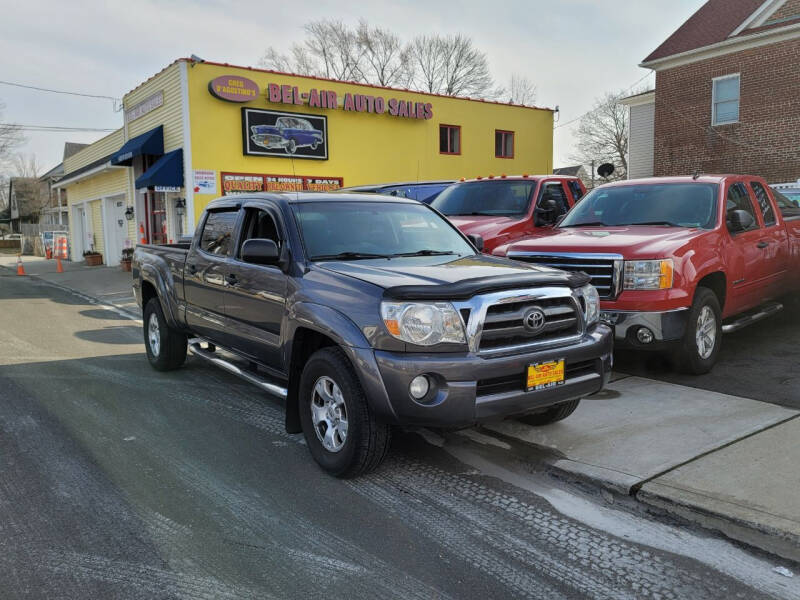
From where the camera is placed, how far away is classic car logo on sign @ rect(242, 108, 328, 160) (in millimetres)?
19094

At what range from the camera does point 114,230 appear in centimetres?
2523

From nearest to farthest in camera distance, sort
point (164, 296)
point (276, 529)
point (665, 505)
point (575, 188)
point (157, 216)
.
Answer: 1. point (276, 529)
2. point (665, 505)
3. point (164, 296)
4. point (575, 188)
5. point (157, 216)

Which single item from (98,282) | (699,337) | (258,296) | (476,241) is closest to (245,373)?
(258,296)

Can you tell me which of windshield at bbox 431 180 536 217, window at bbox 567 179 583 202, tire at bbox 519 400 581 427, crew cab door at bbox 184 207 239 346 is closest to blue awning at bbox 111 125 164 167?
windshield at bbox 431 180 536 217

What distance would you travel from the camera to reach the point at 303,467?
4.39m

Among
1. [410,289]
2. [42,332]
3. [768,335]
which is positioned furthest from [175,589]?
[42,332]

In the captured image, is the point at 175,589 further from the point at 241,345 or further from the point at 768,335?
the point at 768,335

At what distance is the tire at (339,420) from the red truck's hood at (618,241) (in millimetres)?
3060

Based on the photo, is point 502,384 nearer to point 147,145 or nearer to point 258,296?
point 258,296

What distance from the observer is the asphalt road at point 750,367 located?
5.75 m

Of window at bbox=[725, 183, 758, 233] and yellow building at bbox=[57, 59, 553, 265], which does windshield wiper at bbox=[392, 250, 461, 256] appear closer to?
window at bbox=[725, 183, 758, 233]

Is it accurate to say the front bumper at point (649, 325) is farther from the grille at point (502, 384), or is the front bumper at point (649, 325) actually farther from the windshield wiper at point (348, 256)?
the windshield wiper at point (348, 256)

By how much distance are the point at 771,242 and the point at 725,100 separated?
1415 centimetres

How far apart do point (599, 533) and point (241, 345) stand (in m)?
3.09
